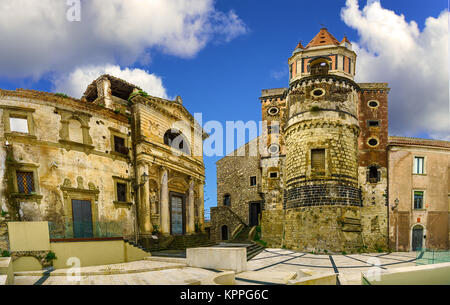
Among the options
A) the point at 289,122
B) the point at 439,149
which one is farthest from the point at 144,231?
the point at 439,149

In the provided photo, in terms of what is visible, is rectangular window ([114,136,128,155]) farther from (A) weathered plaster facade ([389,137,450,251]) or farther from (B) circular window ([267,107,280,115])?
(A) weathered plaster facade ([389,137,450,251])

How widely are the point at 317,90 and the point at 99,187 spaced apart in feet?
56.5

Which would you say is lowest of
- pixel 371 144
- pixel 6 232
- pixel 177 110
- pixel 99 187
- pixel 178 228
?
pixel 178 228

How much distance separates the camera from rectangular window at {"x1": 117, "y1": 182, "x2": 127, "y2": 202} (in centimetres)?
1690

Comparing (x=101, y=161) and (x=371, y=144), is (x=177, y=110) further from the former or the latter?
(x=371, y=144)

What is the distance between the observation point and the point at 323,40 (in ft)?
72.5

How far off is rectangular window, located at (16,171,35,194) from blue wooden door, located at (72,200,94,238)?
7.20 ft

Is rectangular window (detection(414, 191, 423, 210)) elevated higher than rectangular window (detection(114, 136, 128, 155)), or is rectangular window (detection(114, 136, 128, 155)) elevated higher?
rectangular window (detection(114, 136, 128, 155))

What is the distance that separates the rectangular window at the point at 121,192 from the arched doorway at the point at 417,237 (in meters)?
21.3

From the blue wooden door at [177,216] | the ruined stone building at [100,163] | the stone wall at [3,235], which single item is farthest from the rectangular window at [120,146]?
the stone wall at [3,235]

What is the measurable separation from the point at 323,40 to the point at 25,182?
77.9ft

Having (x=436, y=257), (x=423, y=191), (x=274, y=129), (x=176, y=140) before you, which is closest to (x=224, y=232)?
(x=176, y=140)

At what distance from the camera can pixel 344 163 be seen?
19281mm

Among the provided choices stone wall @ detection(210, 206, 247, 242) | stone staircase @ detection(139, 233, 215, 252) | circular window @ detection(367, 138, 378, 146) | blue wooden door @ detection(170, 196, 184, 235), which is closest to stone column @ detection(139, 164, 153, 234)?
stone staircase @ detection(139, 233, 215, 252)
